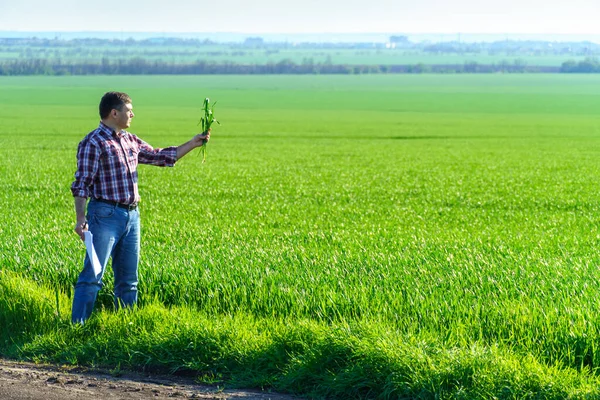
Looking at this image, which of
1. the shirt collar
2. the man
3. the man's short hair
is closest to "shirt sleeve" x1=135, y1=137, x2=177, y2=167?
the man

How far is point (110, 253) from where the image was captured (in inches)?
310

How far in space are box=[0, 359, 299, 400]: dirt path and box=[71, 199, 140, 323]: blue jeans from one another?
0.99 metres

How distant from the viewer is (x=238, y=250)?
37.2 feet

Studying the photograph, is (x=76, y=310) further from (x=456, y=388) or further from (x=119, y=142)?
(x=456, y=388)

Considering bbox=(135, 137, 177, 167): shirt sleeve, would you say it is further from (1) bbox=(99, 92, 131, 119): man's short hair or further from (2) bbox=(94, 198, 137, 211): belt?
(1) bbox=(99, 92, 131, 119): man's short hair

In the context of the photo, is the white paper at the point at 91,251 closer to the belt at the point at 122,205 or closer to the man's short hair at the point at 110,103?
the belt at the point at 122,205

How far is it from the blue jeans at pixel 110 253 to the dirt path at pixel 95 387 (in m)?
0.99

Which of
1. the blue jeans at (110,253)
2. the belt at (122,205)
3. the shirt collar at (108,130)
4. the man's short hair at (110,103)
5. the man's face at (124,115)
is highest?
the man's short hair at (110,103)

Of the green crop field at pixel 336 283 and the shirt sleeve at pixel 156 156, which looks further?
the shirt sleeve at pixel 156 156

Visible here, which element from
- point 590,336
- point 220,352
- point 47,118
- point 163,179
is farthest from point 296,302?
point 47,118

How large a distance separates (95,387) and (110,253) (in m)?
1.82

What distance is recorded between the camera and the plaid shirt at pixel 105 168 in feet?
24.4

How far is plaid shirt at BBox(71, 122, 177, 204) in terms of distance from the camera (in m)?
7.45

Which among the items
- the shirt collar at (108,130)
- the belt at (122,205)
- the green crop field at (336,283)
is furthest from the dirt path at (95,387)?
the shirt collar at (108,130)
